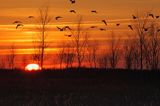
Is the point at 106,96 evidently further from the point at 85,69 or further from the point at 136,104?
the point at 85,69

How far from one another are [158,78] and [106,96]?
18.4m

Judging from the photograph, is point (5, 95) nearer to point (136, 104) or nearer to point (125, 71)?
point (136, 104)

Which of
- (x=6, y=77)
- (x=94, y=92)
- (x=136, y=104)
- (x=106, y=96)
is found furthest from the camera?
→ (x=6, y=77)

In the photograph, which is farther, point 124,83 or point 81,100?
point 124,83

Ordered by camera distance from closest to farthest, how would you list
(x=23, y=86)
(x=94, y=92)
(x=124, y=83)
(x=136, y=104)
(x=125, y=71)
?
(x=136, y=104) < (x=94, y=92) < (x=23, y=86) < (x=124, y=83) < (x=125, y=71)

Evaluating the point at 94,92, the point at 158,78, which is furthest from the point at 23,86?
the point at 158,78

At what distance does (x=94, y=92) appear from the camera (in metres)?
55.3

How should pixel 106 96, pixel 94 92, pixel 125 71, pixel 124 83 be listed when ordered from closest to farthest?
pixel 106 96 < pixel 94 92 < pixel 124 83 < pixel 125 71

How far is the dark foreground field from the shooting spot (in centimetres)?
4628

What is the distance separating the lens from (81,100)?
46969 millimetres

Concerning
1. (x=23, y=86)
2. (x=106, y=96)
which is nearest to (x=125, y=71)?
(x=23, y=86)

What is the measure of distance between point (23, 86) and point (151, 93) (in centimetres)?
1133

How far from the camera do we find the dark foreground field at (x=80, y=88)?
152 feet

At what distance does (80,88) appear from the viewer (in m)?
59.2
